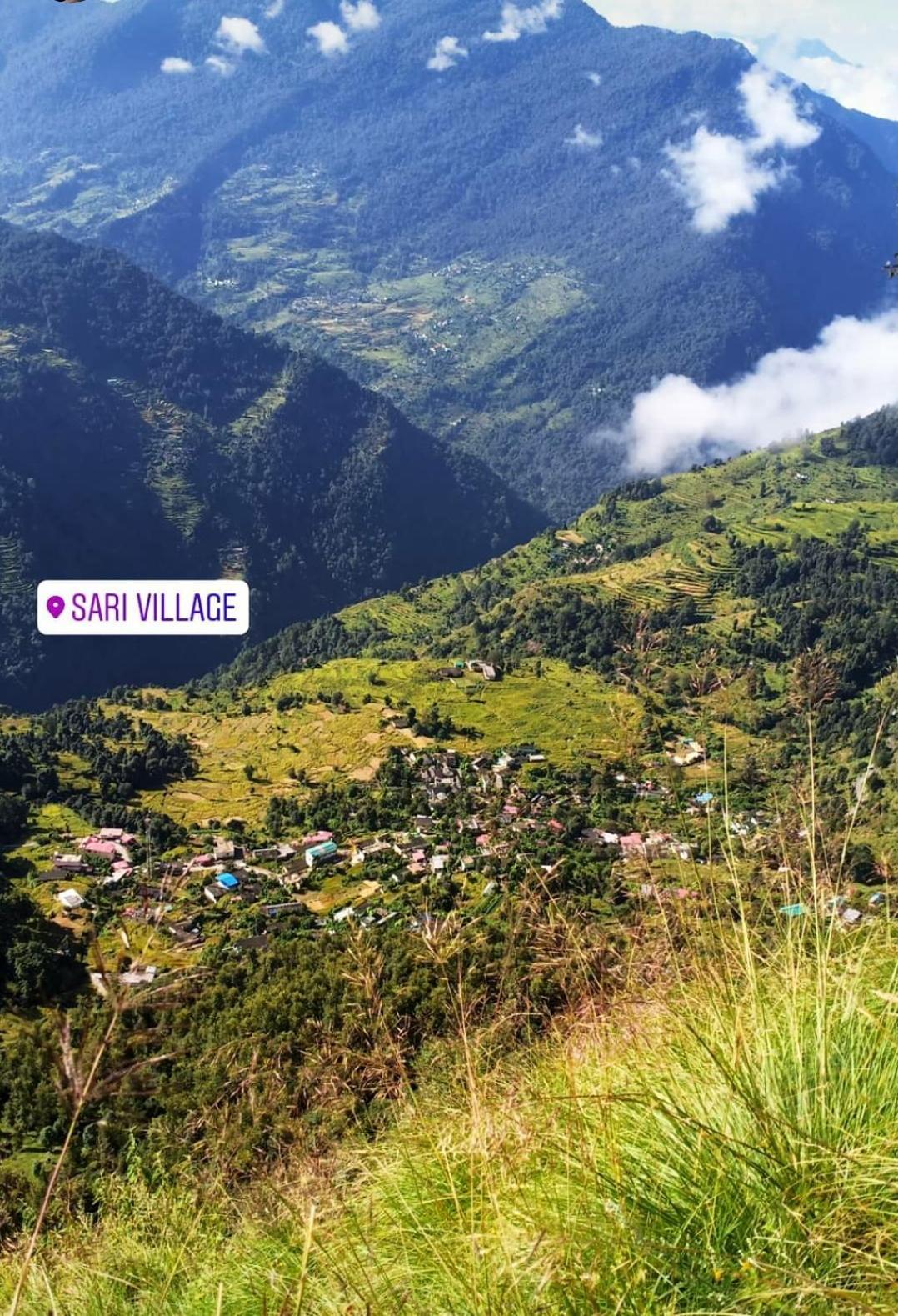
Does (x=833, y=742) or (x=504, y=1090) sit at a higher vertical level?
(x=504, y=1090)

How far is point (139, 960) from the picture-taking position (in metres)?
3.15

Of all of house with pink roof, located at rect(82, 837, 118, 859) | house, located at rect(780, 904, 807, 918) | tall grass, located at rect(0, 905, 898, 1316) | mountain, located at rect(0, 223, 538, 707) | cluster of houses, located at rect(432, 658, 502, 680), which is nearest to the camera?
tall grass, located at rect(0, 905, 898, 1316)

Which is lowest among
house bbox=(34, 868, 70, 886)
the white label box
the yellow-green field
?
house bbox=(34, 868, 70, 886)

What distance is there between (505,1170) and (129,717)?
277ft

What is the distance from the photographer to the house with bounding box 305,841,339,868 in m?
47.6

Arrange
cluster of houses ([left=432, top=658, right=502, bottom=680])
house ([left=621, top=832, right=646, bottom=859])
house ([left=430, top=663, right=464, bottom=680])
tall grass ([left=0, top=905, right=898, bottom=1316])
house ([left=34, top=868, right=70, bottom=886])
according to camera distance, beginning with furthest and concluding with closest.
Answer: cluster of houses ([left=432, top=658, right=502, bottom=680]) < house ([left=430, top=663, right=464, bottom=680]) < house ([left=34, top=868, right=70, bottom=886]) < house ([left=621, top=832, right=646, bottom=859]) < tall grass ([left=0, top=905, right=898, bottom=1316])

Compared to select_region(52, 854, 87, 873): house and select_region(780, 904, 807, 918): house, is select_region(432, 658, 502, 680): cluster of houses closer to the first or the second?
select_region(52, 854, 87, 873): house

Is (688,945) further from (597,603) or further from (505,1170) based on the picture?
(597,603)

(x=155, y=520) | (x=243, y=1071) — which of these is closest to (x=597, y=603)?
(x=243, y=1071)

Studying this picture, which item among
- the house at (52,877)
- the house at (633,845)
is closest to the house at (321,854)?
the house at (52,877)

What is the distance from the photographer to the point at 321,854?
48344 millimetres

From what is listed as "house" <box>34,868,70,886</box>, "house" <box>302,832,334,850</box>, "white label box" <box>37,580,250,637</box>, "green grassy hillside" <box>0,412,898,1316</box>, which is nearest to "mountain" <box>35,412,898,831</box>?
"green grassy hillside" <box>0,412,898,1316</box>

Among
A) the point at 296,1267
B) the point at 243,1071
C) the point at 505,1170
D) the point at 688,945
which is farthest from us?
the point at 243,1071

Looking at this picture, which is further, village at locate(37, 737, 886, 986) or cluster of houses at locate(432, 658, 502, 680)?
cluster of houses at locate(432, 658, 502, 680)
